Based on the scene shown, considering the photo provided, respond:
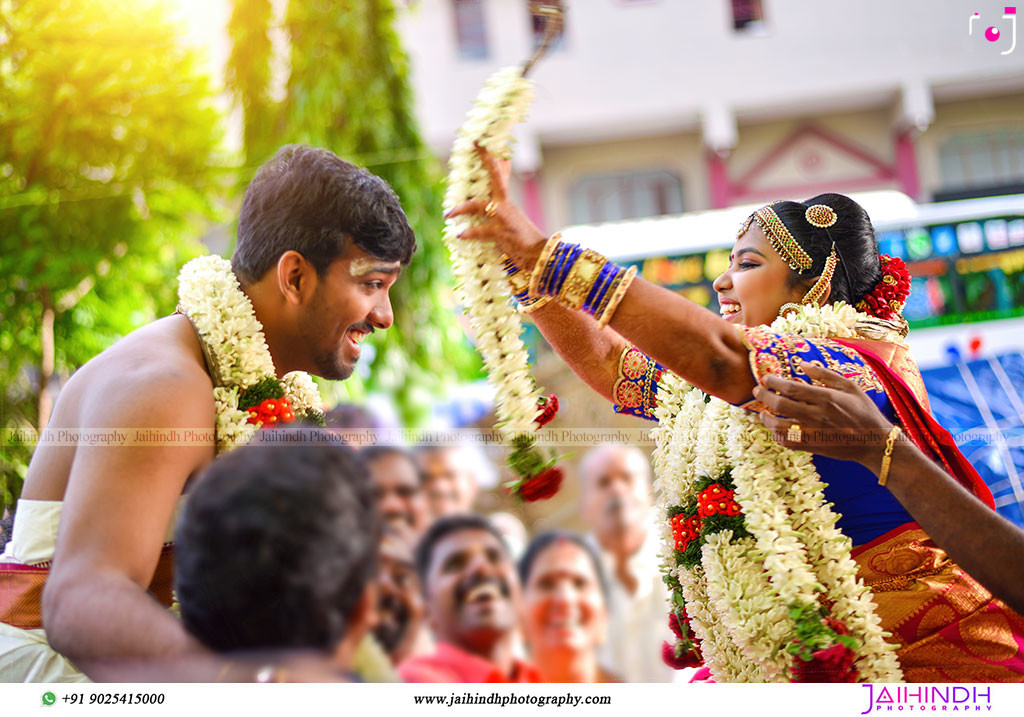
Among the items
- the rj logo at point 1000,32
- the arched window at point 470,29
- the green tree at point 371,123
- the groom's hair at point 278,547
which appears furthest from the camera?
the green tree at point 371,123

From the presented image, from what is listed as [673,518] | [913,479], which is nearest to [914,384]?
[913,479]

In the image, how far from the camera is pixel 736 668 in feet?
6.88

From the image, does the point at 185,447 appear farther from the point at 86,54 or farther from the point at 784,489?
the point at 86,54

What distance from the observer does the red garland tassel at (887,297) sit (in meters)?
2.27

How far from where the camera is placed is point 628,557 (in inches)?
79.7

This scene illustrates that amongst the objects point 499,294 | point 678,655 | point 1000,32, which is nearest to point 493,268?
point 499,294

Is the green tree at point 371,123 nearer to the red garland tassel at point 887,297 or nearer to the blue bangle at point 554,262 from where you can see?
the red garland tassel at point 887,297

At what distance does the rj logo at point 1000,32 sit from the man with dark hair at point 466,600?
246cm

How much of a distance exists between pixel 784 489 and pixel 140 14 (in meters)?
4.08

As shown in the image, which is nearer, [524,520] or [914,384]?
[524,520]

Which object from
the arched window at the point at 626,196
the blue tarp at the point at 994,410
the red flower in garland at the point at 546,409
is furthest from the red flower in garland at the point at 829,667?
the arched window at the point at 626,196

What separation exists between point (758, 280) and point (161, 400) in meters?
1.48
